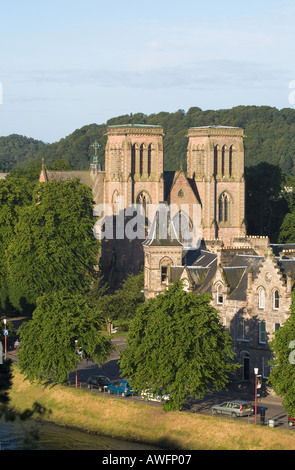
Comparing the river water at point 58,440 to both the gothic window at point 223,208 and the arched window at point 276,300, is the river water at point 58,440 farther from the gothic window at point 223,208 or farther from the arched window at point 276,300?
the gothic window at point 223,208

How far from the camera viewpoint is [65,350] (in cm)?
8569

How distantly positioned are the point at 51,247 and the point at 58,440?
1374 inches

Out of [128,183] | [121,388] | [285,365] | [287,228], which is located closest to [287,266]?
[121,388]

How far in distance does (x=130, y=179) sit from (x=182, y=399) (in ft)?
194

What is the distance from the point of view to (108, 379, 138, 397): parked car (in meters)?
83.6

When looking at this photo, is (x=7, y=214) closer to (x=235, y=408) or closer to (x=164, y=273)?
(x=164, y=273)

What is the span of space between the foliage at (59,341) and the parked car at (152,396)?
667 centimetres

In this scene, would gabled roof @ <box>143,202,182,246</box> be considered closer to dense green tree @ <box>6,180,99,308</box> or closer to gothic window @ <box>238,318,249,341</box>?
dense green tree @ <box>6,180,99,308</box>

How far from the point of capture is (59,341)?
8612 cm

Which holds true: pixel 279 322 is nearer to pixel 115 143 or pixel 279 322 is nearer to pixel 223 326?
pixel 223 326

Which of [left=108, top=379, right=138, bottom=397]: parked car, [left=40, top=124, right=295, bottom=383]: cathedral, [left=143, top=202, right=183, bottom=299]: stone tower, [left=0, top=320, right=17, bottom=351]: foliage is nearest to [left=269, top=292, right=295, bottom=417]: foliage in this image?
[left=108, top=379, right=138, bottom=397]: parked car

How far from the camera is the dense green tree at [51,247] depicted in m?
111

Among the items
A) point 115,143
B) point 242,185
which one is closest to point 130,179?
point 115,143

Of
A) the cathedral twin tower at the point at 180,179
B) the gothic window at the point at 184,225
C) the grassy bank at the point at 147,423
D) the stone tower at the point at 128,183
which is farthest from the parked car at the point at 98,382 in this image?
the gothic window at the point at 184,225
